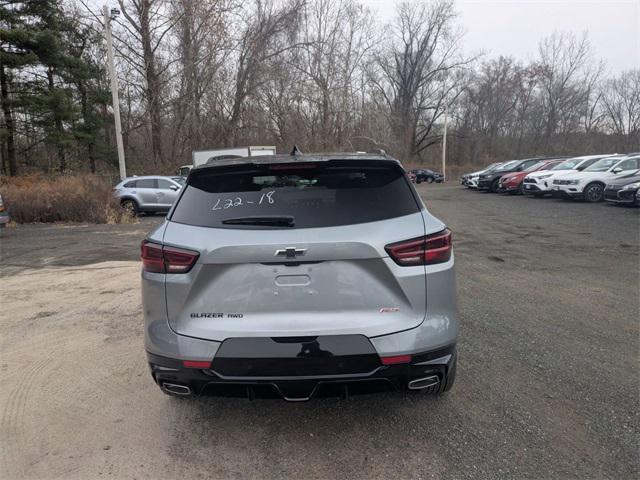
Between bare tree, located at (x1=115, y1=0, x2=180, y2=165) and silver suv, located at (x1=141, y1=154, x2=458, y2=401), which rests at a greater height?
bare tree, located at (x1=115, y1=0, x2=180, y2=165)

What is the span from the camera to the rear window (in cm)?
245

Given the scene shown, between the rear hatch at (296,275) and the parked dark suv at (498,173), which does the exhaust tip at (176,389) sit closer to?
the rear hatch at (296,275)

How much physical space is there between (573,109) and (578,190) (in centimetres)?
4994

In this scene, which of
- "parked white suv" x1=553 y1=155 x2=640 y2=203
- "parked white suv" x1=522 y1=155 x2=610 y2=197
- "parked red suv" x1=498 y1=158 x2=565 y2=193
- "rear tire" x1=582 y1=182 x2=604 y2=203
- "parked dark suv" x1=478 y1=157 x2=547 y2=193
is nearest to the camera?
"parked white suv" x1=553 y1=155 x2=640 y2=203

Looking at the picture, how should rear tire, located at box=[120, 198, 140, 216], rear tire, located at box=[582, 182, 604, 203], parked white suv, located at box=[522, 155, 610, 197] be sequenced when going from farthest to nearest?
parked white suv, located at box=[522, 155, 610, 197] < rear tire, located at box=[582, 182, 604, 203] < rear tire, located at box=[120, 198, 140, 216]

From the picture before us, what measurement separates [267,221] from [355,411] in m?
1.53

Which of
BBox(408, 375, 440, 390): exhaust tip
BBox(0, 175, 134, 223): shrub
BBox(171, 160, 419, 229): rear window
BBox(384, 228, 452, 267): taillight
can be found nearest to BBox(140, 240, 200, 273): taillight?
BBox(171, 160, 419, 229): rear window

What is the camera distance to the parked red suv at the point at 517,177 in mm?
22609

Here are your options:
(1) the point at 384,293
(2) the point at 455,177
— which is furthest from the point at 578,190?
(2) the point at 455,177

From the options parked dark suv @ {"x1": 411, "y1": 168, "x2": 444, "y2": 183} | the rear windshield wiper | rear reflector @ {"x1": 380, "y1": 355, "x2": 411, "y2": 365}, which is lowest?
rear reflector @ {"x1": 380, "y1": 355, "x2": 411, "y2": 365}

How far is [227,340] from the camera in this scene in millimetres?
2336

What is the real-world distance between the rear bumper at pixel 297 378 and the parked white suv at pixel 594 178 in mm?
17256

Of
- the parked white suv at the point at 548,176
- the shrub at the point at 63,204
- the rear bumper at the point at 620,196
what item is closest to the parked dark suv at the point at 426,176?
the parked white suv at the point at 548,176

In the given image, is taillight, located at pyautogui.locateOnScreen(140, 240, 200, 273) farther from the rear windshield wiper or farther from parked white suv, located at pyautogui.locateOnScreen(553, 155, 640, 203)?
parked white suv, located at pyautogui.locateOnScreen(553, 155, 640, 203)
